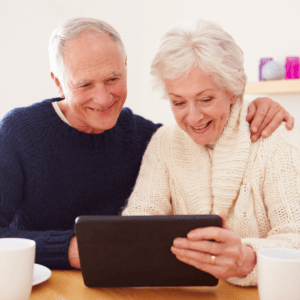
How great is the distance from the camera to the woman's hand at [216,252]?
31.2 inches

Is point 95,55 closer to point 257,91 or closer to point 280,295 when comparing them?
point 280,295

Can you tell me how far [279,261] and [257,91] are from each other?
2254 mm

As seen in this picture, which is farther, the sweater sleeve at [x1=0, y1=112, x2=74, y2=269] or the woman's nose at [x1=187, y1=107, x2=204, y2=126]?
the woman's nose at [x1=187, y1=107, x2=204, y2=126]

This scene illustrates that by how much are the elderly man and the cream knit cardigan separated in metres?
0.06

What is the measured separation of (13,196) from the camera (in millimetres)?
1279

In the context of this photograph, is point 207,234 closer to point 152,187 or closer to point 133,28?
point 152,187

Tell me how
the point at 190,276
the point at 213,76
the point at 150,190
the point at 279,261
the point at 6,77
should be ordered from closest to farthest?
the point at 279,261 < the point at 190,276 < the point at 213,76 < the point at 150,190 < the point at 6,77

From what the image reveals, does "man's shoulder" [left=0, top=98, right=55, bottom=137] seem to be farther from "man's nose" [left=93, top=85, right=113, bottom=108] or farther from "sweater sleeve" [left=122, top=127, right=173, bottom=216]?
"sweater sleeve" [left=122, top=127, right=173, bottom=216]

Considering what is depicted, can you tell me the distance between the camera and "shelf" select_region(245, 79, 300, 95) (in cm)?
259

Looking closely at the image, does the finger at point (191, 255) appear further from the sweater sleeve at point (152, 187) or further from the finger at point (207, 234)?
the sweater sleeve at point (152, 187)

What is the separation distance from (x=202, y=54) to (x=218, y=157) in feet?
1.11

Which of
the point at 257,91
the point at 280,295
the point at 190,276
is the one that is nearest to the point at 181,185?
the point at 190,276

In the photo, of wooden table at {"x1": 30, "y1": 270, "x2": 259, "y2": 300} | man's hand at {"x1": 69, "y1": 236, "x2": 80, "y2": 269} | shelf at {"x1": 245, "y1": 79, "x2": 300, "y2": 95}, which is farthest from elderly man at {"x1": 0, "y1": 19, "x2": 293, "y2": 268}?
shelf at {"x1": 245, "y1": 79, "x2": 300, "y2": 95}

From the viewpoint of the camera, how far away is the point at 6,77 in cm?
311
